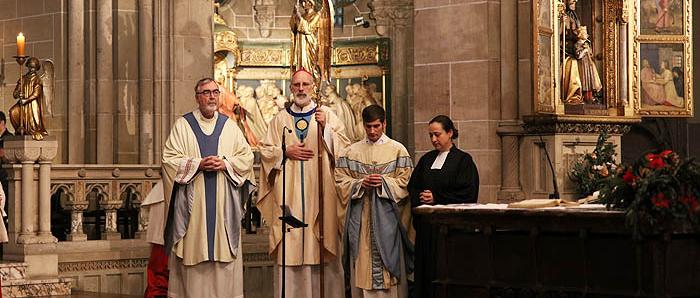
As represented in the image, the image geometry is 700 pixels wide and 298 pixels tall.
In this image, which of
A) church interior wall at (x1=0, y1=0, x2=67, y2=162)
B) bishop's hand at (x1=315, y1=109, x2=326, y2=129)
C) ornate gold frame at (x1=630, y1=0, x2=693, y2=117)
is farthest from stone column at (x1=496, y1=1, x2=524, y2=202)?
church interior wall at (x1=0, y1=0, x2=67, y2=162)

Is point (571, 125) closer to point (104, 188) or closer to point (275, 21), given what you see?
point (104, 188)

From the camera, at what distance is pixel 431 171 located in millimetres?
10133

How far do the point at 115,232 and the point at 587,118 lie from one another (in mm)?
4671

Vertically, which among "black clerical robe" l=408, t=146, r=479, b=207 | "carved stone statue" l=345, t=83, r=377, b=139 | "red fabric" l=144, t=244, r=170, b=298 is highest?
"carved stone statue" l=345, t=83, r=377, b=139

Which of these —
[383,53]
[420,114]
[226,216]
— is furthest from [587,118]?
[383,53]

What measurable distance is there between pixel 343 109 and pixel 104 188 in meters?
6.08

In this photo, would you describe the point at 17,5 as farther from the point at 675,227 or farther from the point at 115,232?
the point at 675,227

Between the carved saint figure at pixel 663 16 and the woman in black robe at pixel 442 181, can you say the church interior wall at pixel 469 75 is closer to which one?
the carved saint figure at pixel 663 16

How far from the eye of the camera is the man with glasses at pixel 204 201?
10.3 m

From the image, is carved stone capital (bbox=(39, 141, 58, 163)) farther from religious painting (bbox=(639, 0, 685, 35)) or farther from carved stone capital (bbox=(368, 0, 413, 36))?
carved stone capital (bbox=(368, 0, 413, 36))

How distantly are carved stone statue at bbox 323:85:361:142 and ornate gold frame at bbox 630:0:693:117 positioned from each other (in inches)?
269

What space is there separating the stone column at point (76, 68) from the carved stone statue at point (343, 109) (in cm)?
404

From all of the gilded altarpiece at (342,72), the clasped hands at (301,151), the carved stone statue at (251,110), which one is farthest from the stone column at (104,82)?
the clasped hands at (301,151)

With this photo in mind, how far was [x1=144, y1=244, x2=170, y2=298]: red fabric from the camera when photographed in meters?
11.5
